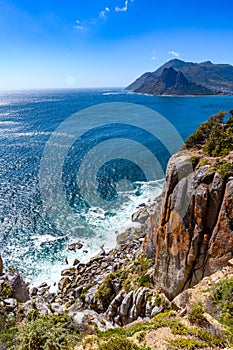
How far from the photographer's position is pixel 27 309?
19.1 meters

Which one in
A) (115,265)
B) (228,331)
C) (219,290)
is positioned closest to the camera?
(228,331)

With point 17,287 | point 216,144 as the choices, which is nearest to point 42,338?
point 17,287

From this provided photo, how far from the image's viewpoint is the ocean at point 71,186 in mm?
35406

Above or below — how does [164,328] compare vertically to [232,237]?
below

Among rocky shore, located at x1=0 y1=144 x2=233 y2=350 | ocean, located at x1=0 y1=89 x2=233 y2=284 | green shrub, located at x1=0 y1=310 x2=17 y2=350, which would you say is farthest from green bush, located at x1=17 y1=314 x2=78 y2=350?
ocean, located at x1=0 y1=89 x2=233 y2=284

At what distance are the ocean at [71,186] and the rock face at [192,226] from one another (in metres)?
18.2

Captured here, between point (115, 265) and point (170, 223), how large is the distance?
42.3ft

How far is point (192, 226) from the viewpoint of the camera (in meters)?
17.2

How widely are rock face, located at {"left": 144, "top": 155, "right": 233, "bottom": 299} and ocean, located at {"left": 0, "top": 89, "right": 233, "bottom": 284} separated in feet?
59.8

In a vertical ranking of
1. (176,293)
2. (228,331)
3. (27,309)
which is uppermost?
(228,331)

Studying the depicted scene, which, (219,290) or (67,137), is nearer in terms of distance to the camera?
(219,290)

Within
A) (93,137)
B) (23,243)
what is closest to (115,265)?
(23,243)

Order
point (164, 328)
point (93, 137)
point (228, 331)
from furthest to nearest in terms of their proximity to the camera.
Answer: point (93, 137)
point (164, 328)
point (228, 331)

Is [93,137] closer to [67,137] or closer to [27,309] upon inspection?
[67,137]
